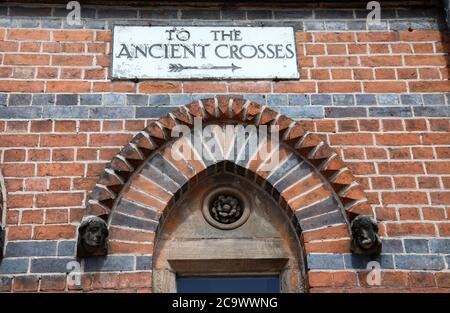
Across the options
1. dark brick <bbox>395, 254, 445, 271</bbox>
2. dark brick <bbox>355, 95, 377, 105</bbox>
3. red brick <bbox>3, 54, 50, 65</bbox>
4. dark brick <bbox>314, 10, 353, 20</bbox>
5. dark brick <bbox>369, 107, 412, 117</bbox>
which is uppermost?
dark brick <bbox>314, 10, 353, 20</bbox>

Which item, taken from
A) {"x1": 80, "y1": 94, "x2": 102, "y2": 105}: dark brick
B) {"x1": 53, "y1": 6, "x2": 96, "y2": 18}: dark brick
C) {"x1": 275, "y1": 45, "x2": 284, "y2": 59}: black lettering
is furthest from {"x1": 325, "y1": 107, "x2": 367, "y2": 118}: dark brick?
{"x1": 53, "y1": 6, "x2": 96, "y2": 18}: dark brick

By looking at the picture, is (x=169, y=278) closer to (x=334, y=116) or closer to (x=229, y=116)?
(x=229, y=116)

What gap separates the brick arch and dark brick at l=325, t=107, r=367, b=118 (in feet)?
0.74

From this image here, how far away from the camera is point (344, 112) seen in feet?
15.3

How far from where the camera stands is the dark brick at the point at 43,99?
459 cm

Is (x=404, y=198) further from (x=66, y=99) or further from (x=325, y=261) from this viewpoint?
(x=66, y=99)

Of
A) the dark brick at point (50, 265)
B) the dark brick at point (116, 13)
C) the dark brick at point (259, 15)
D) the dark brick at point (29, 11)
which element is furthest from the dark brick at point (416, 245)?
the dark brick at point (29, 11)

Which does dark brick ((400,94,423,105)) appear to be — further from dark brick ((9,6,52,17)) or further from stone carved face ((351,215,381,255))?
dark brick ((9,6,52,17))

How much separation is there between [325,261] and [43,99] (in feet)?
7.04

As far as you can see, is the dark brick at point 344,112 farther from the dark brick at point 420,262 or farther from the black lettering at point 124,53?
the black lettering at point 124,53

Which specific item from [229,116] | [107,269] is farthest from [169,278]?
[229,116]

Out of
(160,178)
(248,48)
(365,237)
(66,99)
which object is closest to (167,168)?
(160,178)

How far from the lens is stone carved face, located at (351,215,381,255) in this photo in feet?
13.5

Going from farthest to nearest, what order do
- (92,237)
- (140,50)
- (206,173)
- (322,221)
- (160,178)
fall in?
1. (140,50)
2. (206,173)
3. (160,178)
4. (322,221)
5. (92,237)
